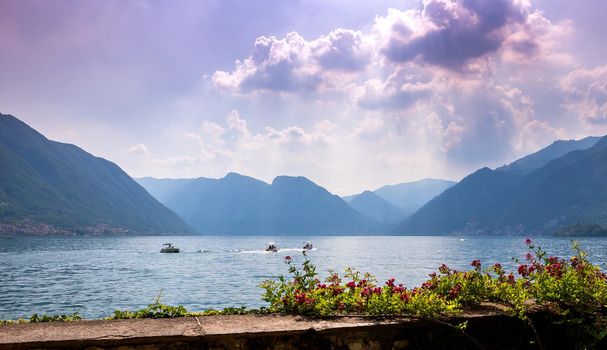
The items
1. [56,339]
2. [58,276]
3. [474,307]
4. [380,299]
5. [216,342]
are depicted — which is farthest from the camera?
[58,276]

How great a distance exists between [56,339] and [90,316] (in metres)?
28.1

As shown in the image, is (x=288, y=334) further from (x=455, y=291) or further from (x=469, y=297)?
(x=469, y=297)

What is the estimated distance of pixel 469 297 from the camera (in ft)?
23.9

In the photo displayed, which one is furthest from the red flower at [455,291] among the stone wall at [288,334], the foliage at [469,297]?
the stone wall at [288,334]

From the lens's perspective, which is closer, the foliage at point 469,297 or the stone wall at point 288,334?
the stone wall at point 288,334

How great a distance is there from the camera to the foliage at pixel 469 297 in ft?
21.2

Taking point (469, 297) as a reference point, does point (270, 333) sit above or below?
below

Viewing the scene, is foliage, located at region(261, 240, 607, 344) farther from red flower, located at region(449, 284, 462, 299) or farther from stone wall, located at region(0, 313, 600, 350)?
stone wall, located at region(0, 313, 600, 350)

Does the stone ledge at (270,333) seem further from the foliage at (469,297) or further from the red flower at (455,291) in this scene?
the red flower at (455,291)

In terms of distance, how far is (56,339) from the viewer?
16.7 ft

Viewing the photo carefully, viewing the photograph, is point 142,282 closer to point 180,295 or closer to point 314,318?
point 180,295

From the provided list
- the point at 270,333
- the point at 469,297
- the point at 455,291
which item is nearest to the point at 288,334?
the point at 270,333

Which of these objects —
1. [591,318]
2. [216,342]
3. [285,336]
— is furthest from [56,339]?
[591,318]

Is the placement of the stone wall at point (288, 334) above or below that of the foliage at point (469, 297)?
below
